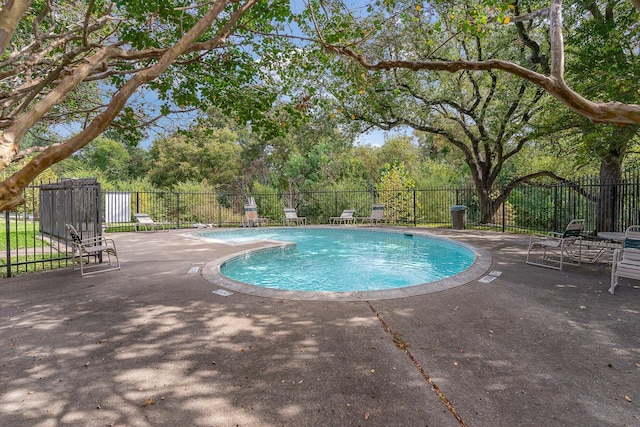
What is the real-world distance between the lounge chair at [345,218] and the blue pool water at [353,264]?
329 cm

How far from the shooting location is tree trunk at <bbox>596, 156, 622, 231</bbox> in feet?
30.0

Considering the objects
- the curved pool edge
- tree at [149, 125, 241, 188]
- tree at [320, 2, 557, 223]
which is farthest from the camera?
tree at [149, 125, 241, 188]

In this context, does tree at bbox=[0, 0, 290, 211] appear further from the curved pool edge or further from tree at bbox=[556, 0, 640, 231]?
tree at bbox=[556, 0, 640, 231]

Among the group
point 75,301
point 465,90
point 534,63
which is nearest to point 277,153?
point 465,90

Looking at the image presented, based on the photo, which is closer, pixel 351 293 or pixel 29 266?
pixel 351 293

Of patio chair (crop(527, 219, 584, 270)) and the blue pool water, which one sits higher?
patio chair (crop(527, 219, 584, 270))

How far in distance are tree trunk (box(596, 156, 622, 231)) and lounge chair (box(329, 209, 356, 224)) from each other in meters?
8.92

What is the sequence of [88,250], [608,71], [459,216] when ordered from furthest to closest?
[459,216], [608,71], [88,250]

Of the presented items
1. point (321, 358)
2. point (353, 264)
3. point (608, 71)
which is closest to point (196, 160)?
point (353, 264)

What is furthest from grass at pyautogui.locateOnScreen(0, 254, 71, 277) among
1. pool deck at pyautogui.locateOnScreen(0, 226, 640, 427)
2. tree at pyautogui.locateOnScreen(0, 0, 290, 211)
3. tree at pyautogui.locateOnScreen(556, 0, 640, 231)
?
tree at pyautogui.locateOnScreen(556, 0, 640, 231)

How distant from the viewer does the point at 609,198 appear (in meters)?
9.27

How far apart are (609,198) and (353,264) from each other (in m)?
7.84

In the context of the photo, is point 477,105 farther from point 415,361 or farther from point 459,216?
point 415,361

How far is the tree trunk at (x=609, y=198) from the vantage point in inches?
360
